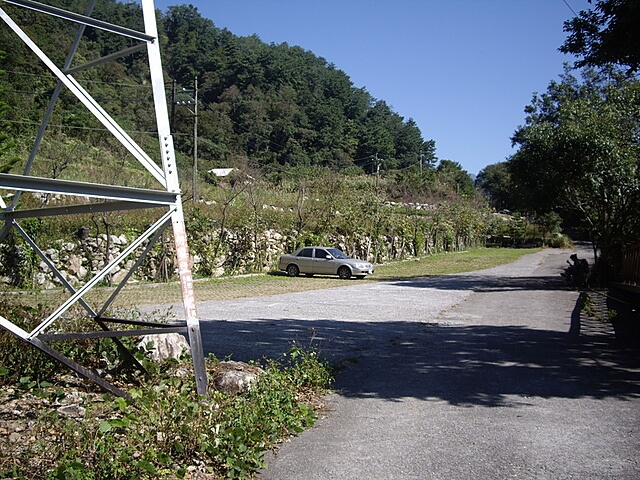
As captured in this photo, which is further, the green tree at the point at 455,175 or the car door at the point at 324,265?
the green tree at the point at 455,175

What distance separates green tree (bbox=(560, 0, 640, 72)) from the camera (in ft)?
28.1

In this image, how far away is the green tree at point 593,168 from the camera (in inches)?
849

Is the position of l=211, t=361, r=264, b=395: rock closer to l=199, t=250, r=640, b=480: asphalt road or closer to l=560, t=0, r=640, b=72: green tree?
l=199, t=250, r=640, b=480: asphalt road

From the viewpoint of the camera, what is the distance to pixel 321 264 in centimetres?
2750

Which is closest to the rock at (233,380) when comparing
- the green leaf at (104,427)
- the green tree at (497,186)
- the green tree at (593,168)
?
the green leaf at (104,427)

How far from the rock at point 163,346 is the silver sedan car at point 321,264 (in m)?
19.7

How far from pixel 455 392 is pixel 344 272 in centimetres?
2036

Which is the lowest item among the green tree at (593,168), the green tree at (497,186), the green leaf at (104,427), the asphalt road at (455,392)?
the asphalt road at (455,392)

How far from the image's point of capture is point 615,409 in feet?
19.9

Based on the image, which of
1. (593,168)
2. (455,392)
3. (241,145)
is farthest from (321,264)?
(241,145)

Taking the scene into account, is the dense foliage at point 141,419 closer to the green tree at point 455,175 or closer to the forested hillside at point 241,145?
the forested hillside at point 241,145

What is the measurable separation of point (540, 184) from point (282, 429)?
2054 centimetres

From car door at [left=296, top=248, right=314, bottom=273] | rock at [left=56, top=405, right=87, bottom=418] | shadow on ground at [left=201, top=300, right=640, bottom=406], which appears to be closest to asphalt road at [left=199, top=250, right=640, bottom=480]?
shadow on ground at [left=201, top=300, right=640, bottom=406]

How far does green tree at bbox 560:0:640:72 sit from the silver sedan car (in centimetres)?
1765
